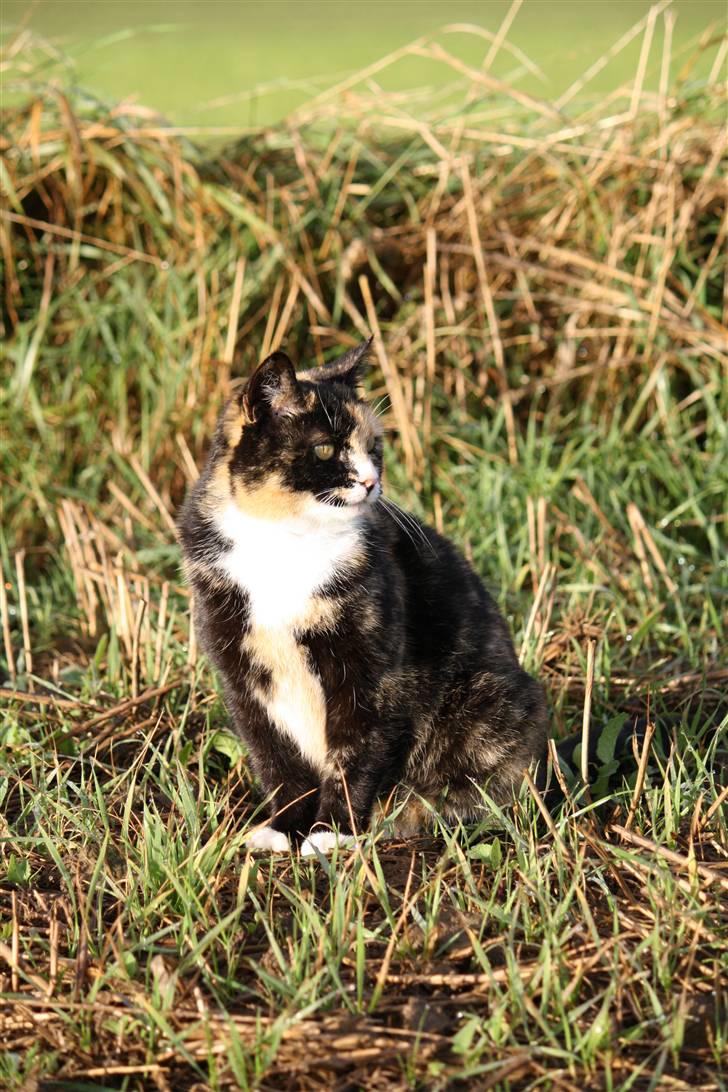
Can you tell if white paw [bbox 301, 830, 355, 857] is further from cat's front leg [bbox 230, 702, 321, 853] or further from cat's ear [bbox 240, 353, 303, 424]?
cat's ear [bbox 240, 353, 303, 424]

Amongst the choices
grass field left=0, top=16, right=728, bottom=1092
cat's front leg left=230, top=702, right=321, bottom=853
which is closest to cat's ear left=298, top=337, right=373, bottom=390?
cat's front leg left=230, top=702, right=321, bottom=853

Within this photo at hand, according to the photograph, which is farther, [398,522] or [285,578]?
[398,522]

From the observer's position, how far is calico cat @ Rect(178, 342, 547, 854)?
8.58 feet

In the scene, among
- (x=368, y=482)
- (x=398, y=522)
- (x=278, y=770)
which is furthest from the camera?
(x=398, y=522)

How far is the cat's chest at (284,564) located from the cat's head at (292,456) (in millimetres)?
39

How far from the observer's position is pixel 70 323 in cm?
486

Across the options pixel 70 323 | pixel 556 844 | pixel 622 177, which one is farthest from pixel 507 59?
pixel 556 844

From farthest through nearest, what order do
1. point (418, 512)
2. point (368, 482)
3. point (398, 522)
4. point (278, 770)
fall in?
→ point (418, 512) → point (398, 522) → point (278, 770) → point (368, 482)

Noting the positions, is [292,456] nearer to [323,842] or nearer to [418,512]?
[323,842]

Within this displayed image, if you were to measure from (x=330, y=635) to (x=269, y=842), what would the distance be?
47 centimetres

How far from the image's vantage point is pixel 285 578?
2.61 meters

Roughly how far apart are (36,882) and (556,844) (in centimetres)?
103

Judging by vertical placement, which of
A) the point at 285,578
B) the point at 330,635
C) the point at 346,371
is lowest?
the point at 330,635

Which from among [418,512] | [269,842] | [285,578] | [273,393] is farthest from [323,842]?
[418,512]
